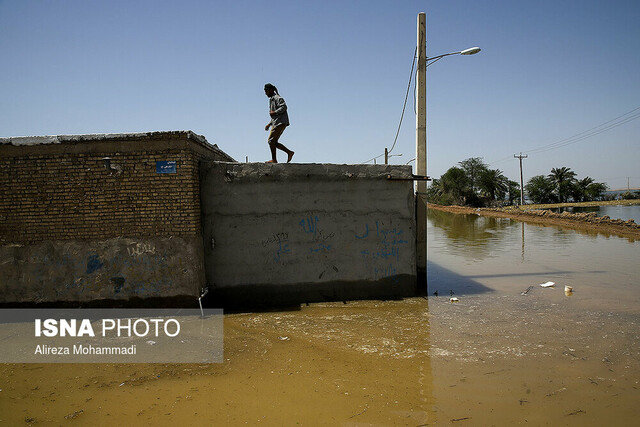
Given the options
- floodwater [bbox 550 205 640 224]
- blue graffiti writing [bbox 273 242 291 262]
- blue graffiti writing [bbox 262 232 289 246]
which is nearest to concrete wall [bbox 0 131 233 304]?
blue graffiti writing [bbox 262 232 289 246]

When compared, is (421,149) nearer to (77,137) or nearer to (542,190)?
(77,137)

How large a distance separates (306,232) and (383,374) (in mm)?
3694

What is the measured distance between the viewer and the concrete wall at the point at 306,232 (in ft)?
24.2

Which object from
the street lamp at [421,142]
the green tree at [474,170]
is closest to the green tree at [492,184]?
the green tree at [474,170]

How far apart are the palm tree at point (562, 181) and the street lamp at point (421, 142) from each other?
6114cm

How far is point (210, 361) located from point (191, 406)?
1.06 m

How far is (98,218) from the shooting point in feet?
22.3

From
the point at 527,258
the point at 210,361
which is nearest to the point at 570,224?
the point at 527,258

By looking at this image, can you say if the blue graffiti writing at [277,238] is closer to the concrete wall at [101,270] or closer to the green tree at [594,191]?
the concrete wall at [101,270]

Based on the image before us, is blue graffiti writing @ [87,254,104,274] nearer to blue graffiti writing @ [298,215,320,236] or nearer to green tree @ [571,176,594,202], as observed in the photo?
blue graffiti writing @ [298,215,320,236]

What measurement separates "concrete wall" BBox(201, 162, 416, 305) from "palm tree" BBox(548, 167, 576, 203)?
207 feet


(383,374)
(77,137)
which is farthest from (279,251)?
(77,137)

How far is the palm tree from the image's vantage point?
58.8 m

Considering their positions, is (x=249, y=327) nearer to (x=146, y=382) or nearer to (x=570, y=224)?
(x=146, y=382)
